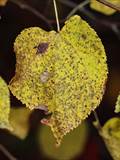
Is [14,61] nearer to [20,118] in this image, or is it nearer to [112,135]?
[20,118]

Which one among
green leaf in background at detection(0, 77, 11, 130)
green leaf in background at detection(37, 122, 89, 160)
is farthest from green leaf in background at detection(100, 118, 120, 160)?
green leaf in background at detection(37, 122, 89, 160)

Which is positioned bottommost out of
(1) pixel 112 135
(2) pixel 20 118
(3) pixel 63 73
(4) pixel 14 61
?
(4) pixel 14 61

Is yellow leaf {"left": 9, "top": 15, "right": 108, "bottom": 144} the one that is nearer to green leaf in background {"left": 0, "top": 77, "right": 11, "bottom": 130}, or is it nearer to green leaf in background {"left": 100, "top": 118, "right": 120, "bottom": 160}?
green leaf in background {"left": 0, "top": 77, "right": 11, "bottom": 130}

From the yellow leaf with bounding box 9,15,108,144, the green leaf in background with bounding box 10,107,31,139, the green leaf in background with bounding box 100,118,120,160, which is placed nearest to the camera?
the yellow leaf with bounding box 9,15,108,144

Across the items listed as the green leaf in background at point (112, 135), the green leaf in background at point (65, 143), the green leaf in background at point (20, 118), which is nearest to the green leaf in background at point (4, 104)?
the green leaf in background at point (112, 135)

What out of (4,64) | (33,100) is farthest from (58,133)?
(4,64)

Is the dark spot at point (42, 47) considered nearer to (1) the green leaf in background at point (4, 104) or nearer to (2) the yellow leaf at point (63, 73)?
(2) the yellow leaf at point (63, 73)

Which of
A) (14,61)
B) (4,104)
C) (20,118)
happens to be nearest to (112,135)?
(4,104)

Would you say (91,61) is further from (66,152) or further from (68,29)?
(66,152)
